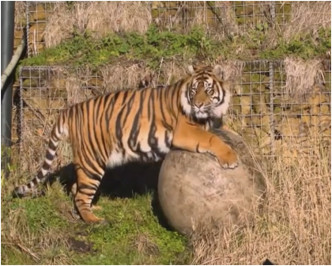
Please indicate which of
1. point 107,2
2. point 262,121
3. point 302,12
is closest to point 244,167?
point 262,121

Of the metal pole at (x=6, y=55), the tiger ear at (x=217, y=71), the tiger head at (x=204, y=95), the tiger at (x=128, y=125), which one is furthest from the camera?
the metal pole at (x=6, y=55)

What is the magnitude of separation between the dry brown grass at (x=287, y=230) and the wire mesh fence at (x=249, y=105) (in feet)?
5.02

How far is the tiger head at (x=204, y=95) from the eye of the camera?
827 cm

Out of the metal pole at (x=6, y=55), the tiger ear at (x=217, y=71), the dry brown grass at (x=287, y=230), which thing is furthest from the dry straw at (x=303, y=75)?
the metal pole at (x=6, y=55)

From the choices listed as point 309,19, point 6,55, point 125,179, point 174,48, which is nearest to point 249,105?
point 174,48

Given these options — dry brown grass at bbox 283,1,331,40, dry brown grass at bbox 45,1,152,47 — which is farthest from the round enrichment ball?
dry brown grass at bbox 45,1,152,47

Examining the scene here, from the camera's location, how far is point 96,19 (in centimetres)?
1092

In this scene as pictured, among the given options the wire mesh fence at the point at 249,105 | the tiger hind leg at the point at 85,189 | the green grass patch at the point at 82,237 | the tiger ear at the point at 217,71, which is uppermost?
the tiger ear at the point at 217,71

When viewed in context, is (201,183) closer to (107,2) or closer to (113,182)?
(113,182)

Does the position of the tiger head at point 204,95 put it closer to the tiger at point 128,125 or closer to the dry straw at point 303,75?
the tiger at point 128,125

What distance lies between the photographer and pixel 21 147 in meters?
10.2

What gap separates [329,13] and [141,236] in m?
4.22

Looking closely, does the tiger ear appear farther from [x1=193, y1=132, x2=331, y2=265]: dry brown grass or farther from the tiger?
[x1=193, y1=132, x2=331, y2=265]: dry brown grass

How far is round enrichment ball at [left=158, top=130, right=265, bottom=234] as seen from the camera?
7602mm
